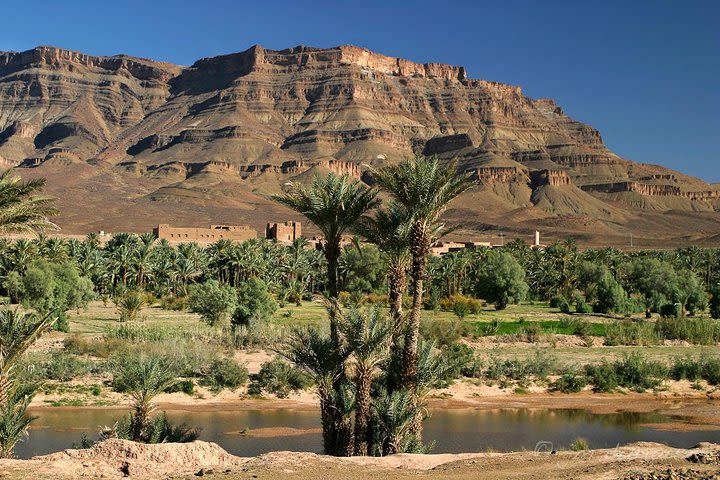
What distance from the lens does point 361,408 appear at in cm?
1888

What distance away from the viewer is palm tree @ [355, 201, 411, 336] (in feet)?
66.6

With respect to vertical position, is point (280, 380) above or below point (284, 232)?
below

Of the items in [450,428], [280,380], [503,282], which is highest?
[503,282]

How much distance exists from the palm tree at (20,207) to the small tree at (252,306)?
23650 mm

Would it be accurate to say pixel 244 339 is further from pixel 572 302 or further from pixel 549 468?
pixel 572 302

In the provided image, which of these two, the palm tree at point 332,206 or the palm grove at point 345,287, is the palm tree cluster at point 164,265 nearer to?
the palm grove at point 345,287

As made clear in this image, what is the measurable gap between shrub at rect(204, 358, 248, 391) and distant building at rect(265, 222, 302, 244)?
88.1 metres

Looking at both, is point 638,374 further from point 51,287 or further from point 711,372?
point 51,287

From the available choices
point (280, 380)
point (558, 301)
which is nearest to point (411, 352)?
point (280, 380)

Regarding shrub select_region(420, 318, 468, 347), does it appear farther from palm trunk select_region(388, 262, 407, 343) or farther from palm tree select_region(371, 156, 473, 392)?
palm tree select_region(371, 156, 473, 392)

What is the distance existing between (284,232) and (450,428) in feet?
328

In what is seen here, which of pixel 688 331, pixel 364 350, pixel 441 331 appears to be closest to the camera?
pixel 364 350

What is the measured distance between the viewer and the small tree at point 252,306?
1864 inches

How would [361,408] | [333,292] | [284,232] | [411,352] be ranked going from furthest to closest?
1. [284,232]
2. [333,292]
3. [411,352]
4. [361,408]
